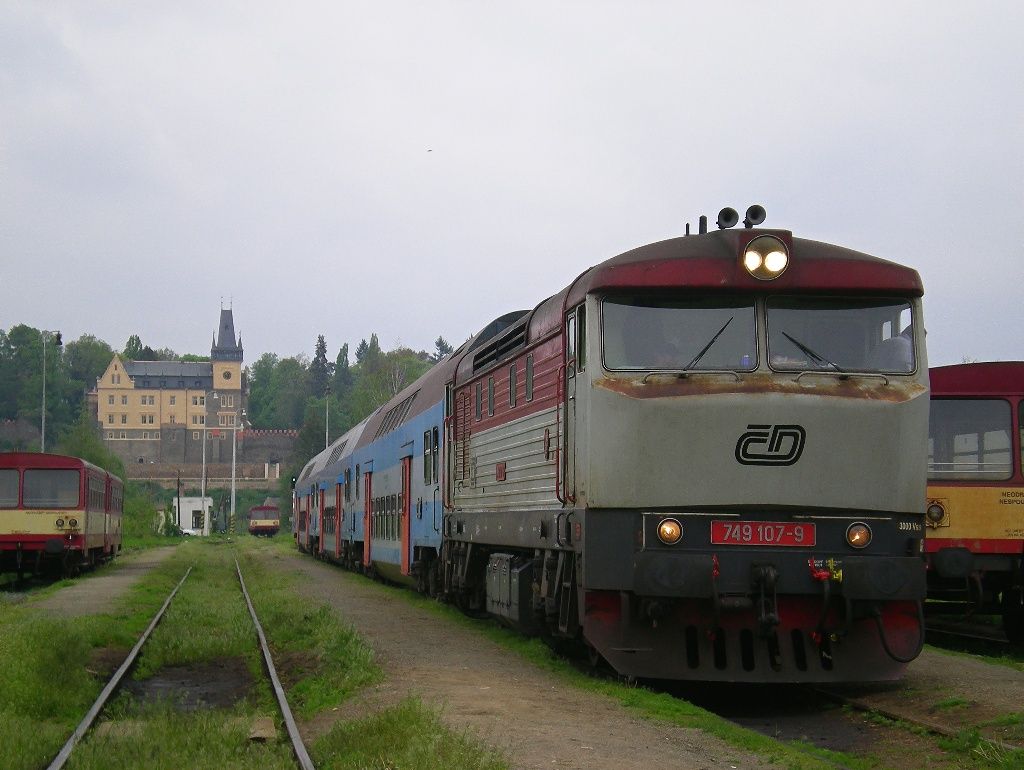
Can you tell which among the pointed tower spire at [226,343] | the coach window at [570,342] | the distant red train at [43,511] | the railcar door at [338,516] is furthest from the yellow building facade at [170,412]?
the coach window at [570,342]

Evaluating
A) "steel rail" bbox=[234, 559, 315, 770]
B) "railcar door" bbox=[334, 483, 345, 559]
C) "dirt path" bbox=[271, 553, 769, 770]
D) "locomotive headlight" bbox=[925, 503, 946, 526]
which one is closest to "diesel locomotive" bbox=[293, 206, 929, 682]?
"dirt path" bbox=[271, 553, 769, 770]

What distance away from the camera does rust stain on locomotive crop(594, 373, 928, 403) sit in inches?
433

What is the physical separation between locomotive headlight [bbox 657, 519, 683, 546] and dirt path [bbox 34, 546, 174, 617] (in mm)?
12139

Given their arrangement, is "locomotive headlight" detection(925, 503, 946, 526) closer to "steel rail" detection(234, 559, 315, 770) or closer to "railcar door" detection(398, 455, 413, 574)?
"steel rail" detection(234, 559, 315, 770)

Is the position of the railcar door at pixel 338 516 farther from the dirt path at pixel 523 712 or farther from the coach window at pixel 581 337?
the coach window at pixel 581 337

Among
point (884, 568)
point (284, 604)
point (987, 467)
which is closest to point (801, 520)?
point (884, 568)

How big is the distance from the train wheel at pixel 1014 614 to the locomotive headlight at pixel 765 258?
673 centimetres

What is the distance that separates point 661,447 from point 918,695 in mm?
3055

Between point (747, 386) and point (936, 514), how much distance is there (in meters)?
5.71

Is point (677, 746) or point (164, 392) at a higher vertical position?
point (164, 392)

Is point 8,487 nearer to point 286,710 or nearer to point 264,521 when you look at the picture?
point 286,710

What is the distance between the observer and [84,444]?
79.3 m

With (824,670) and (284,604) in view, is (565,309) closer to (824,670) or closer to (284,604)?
(824,670)

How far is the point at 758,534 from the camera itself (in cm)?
1097
